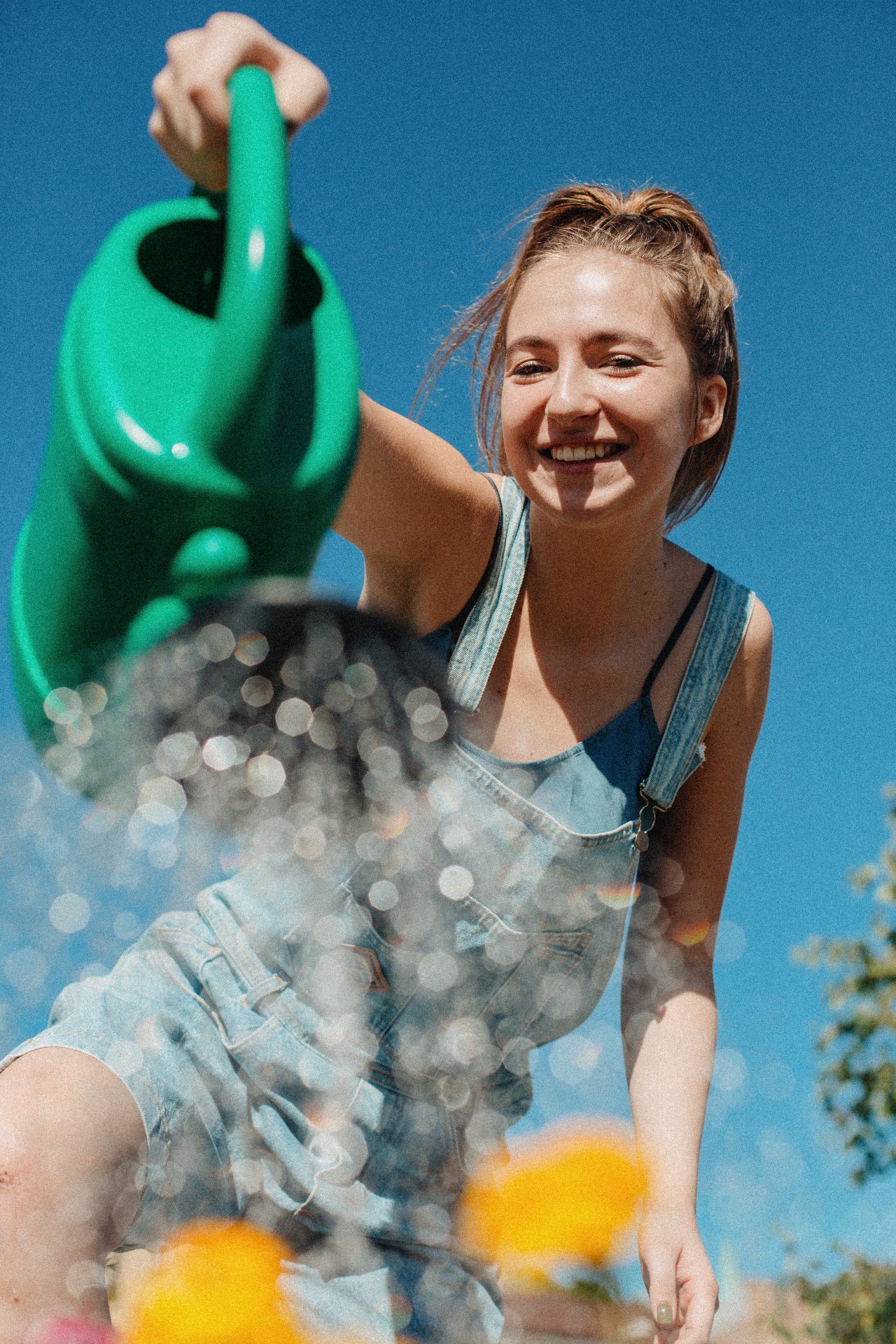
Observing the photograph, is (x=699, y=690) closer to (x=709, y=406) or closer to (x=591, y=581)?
(x=591, y=581)

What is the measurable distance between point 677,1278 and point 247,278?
2.98ft

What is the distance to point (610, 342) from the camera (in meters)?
0.95

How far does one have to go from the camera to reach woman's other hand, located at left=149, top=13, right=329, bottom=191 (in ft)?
1.70

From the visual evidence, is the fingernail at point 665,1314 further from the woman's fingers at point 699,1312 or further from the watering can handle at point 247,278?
the watering can handle at point 247,278

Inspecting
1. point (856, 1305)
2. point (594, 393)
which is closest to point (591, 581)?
point (594, 393)

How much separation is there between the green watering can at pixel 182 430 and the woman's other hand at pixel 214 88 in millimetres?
21

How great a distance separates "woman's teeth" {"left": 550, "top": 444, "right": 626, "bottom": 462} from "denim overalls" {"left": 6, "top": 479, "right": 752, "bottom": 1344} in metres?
0.17

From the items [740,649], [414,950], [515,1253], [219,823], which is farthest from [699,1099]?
[219,823]

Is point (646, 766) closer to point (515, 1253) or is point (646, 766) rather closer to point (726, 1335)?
point (515, 1253)

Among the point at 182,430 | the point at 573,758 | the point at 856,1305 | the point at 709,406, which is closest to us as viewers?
the point at 182,430

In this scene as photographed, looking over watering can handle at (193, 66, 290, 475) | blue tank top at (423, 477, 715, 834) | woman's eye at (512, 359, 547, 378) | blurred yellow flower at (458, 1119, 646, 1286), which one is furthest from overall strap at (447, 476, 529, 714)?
watering can handle at (193, 66, 290, 475)

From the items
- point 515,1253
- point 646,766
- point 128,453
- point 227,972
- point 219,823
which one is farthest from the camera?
point 646,766

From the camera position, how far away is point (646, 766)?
1.06 metres

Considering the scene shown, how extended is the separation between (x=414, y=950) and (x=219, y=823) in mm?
292
